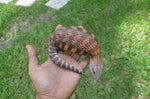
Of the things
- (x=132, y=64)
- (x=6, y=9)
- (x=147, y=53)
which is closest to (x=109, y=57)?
(x=132, y=64)

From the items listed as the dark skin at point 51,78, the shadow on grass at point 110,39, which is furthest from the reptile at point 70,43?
the shadow on grass at point 110,39

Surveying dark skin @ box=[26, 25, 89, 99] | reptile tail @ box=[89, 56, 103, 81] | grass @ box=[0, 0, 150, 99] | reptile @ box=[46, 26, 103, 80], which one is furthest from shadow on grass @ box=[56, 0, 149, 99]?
reptile @ box=[46, 26, 103, 80]

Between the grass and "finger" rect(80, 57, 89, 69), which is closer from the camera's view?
"finger" rect(80, 57, 89, 69)

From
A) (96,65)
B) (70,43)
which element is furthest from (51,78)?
(96,65)

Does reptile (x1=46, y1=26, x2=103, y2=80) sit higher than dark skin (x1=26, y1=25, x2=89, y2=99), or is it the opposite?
reptile (x1=46, y1=26, x2=103, y2=80)

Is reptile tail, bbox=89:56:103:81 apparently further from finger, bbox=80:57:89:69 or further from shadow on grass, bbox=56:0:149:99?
shadow on grass, bbox=56:0:149:99

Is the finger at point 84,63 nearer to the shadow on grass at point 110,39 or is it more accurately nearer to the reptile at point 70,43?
the reptile at point 70,43

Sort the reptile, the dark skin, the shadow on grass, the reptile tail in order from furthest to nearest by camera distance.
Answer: the shadow on grass < the reptile tail < the reptile < the dark skin
